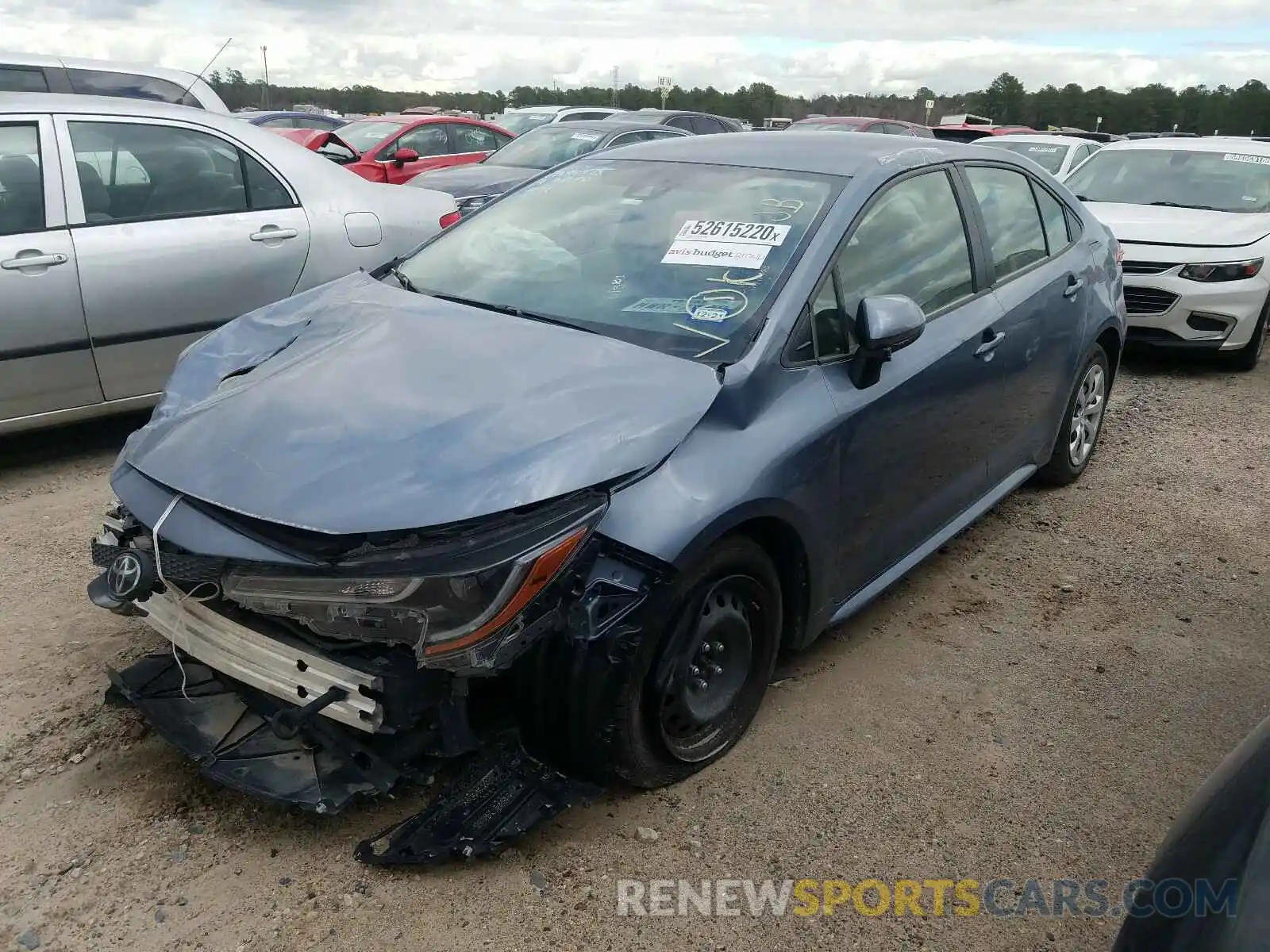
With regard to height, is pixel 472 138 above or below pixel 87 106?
below

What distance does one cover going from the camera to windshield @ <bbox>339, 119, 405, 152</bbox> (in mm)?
12883

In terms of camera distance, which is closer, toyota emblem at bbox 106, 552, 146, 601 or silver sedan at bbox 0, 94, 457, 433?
toyota emblem at bbox 106, 552, 146, 601

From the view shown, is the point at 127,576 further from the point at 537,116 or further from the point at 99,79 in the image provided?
the point at 537,116

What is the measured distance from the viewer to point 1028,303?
3934mm

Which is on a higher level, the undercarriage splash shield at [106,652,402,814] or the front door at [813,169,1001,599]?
the front door at [813,169,1001,599]

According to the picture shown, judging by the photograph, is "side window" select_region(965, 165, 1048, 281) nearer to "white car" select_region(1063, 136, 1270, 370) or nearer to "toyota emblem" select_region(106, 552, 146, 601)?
"white car" select_region(1063, 136, 1270, 370)

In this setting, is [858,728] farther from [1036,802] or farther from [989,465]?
[989,465]

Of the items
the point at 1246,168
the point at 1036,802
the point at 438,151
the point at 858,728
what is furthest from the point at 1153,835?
the point at 438,151

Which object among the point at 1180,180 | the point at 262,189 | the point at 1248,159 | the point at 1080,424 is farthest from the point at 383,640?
the point at 1248,159

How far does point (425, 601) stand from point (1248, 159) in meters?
8.37

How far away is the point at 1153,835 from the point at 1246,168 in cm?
717

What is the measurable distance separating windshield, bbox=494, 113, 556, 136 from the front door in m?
11.3

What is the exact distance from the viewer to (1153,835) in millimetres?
2658

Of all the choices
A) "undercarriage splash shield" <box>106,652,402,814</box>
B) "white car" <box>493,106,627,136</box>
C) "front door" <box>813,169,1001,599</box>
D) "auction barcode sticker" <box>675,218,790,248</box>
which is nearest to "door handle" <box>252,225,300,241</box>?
"auction barcode sticker" <box>675,218,790,248</box>
